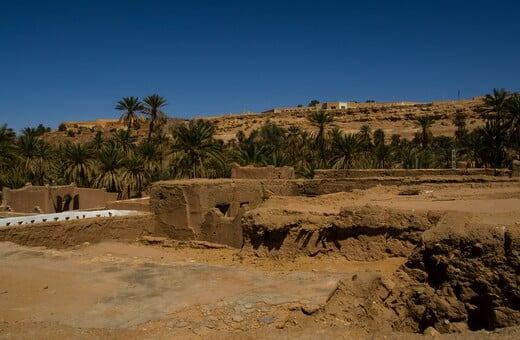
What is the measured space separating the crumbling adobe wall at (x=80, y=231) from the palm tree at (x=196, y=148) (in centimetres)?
1112

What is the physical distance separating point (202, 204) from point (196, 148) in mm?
11995

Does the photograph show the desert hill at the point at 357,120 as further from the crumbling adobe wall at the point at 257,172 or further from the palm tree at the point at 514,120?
the crumbling adobe wall at the point at 257,172

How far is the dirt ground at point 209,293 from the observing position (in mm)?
6656

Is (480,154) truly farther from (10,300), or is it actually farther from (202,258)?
(10,300)

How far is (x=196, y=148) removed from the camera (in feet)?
89.5

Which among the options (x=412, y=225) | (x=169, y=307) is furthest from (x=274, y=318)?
(x=412, y=225)

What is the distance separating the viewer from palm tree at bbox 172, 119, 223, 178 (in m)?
27.2

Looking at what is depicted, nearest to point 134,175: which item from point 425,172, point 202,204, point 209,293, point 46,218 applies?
point 46,218

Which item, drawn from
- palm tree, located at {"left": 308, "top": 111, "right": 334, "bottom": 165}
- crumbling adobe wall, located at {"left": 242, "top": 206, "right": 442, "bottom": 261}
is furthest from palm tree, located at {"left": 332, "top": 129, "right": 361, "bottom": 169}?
crumbling adobe wall, located at {"left": 242, "top": 206, "right": 442, "bottom": 261}

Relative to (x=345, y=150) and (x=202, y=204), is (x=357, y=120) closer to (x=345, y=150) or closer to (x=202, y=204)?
(x=345, y=150)

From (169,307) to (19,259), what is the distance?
5043 mm

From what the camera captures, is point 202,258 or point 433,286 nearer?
point 433,286

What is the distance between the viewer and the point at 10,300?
26.2 ft

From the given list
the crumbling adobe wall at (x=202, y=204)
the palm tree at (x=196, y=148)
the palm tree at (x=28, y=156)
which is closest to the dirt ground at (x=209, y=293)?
the crumbling adobe wall at (x=202, y=204)
